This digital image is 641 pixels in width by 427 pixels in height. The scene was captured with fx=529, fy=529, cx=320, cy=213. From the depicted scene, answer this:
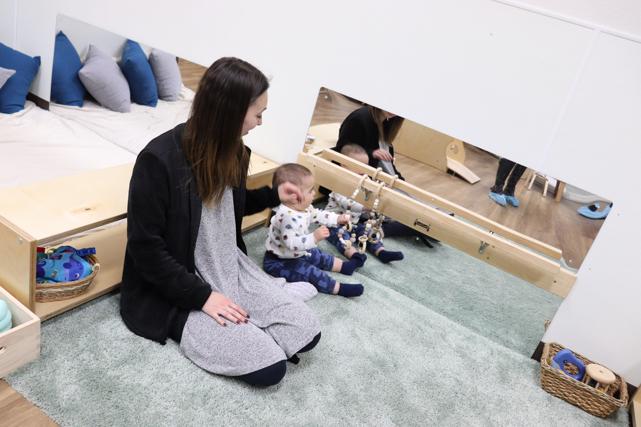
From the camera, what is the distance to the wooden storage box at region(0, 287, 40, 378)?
136cm

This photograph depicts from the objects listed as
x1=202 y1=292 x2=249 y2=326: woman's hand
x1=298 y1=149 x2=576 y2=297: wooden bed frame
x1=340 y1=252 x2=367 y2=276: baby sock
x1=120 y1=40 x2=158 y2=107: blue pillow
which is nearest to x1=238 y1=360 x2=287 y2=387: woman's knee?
x1=202 y1=292 x2=249 y2=326: woman's hand

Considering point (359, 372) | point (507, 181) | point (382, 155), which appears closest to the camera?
point (359, 372)

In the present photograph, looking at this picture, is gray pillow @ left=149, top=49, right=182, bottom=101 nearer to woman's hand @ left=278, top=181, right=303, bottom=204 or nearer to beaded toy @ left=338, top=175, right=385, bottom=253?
woman's hand @ left=278, top=181, right=303, bottom=204

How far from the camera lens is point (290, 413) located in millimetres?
1507

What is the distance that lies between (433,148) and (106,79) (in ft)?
5.64

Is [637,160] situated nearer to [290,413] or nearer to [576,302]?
[576,302]

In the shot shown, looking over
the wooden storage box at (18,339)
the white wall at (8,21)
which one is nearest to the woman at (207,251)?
the wooden storage box at (18,339)

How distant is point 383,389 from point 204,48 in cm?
165

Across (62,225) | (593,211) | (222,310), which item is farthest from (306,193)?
(593,211)

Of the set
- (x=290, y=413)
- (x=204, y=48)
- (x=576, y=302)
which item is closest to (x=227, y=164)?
(x=290, y=413)

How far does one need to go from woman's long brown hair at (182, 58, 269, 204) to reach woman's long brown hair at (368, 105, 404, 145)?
713 millimetres

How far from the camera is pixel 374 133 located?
215cm

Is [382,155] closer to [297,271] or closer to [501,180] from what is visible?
[501,180]

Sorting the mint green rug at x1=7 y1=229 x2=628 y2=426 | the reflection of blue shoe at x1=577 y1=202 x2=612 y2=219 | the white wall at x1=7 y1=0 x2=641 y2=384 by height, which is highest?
the white wall at x1=7 y1=0 x2=641 y2=384
